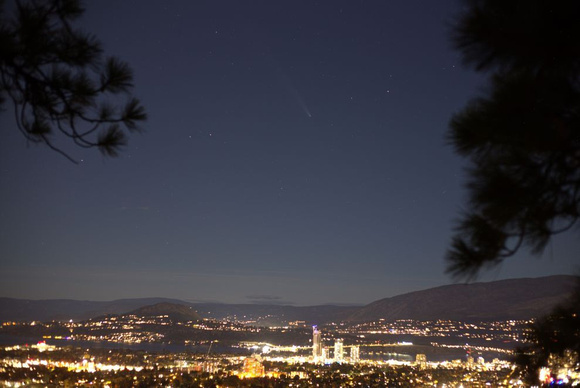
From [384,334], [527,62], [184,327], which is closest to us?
[527,62]

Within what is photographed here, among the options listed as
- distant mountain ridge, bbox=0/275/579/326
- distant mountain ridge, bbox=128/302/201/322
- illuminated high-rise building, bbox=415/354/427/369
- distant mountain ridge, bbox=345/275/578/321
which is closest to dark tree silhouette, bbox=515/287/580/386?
distant mountain ridge, bbox=0/275/579/326

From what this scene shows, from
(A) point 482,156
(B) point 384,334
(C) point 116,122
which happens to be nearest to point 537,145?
(A) point 482,156

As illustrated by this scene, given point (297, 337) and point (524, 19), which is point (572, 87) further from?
point (297, 337)

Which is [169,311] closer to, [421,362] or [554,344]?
[421,362]

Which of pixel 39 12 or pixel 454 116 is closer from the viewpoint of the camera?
pixel 39 12

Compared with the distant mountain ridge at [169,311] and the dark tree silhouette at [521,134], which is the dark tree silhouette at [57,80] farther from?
the distant mountain ridge at [169,311]

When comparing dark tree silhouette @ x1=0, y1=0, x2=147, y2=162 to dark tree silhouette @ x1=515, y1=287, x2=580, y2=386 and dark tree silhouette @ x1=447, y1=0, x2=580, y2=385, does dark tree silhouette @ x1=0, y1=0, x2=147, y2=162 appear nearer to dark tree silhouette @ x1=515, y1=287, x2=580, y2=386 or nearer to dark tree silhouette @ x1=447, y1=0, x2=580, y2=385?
dark tree silhouette @ x1=447, y1=0, x2=580, y2=385
